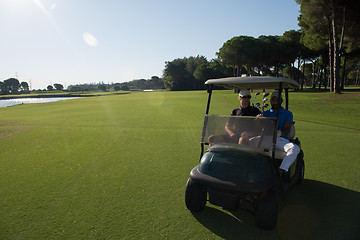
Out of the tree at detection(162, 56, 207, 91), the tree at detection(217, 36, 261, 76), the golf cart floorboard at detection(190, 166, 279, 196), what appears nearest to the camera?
the golf cart floorboard at detection(190, 166, 279, 196)

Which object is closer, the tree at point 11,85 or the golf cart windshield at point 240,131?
the golf cart windshield at point 240,131

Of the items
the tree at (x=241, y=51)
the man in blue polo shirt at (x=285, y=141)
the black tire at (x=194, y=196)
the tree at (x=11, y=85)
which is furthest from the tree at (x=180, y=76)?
the tree at (x=11, y=85)

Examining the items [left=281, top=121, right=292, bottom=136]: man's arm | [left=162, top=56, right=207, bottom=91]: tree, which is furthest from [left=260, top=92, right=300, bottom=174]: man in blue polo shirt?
[left=162, top=56, right=207, bottom=91]: tree

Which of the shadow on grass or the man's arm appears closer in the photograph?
the shadow on grass

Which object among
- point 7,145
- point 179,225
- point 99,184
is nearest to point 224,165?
point 179,225

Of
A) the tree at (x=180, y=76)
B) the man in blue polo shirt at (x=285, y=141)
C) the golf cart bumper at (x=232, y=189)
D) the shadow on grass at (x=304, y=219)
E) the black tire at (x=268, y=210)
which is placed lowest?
the shadow on grass at (x=304, y=219)

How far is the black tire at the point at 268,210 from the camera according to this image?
2775mm

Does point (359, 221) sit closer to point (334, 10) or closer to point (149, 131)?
point (149, 131)

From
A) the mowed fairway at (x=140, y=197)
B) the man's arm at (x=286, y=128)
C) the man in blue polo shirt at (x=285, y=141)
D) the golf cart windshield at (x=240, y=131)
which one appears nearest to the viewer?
the mowed fairway at (x=140, y=197)

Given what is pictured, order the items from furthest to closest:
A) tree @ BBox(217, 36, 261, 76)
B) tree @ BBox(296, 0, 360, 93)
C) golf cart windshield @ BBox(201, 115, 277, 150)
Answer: tree @ BBox(217, 36, 261, 76) → tree @ BBox(296, 0, 360, 93) → golf cart windshield @ BBox(201, 115, 277, 150)

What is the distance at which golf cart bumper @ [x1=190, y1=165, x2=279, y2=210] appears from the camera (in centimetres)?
269

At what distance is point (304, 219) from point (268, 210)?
777 millimetres

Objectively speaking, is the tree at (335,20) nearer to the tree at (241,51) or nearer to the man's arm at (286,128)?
the tree at (241,51)

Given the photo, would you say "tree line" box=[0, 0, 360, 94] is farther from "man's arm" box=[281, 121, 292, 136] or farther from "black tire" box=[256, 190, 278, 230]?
"black tire" box=[256, 190, 278, 230]
